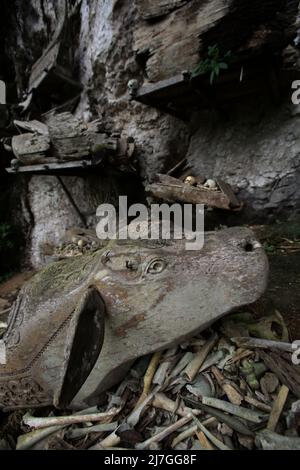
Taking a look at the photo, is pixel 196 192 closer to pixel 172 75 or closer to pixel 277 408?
pixel 172 75

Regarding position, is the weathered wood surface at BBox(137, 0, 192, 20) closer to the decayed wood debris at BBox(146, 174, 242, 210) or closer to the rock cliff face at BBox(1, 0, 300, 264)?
the rock cliff face at BBox(1, 0, 300, 264)

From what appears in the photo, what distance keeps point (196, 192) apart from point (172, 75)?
126cm

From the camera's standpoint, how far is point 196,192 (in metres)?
3.36

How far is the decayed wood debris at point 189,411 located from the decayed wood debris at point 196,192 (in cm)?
202

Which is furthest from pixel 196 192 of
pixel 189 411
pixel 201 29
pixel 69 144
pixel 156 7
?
pixel 189 411

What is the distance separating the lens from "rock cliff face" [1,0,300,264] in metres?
2.45

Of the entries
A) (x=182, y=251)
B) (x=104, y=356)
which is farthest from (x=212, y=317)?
(x=104, y=356)

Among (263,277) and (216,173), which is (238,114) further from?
(263,277)

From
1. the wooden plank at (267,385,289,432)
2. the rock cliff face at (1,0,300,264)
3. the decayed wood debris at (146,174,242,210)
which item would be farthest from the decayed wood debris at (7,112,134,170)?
the wooden plank at (267,385,289,432)

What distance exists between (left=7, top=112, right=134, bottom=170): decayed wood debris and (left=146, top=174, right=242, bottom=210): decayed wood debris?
0.73 meters

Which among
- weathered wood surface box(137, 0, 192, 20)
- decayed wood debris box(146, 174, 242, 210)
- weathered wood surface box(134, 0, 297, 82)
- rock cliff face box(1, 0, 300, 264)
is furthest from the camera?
decayed wood debris box(146, 174, 242, 210)

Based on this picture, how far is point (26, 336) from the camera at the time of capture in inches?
55.5

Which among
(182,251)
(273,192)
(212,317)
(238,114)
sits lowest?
(212,317)

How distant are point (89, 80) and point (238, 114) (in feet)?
8.95
